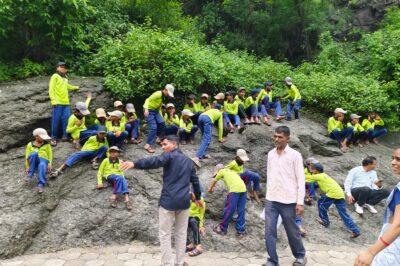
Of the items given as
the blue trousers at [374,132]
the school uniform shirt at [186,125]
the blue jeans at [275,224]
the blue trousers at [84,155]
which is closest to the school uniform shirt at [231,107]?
the school uniform shirt at [186,125]

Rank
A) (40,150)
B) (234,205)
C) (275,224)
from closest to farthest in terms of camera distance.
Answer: (275,224) → (234,205) → (40,150)

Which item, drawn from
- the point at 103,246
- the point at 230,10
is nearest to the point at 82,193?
the point at 103,246

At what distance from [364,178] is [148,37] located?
7.28 m

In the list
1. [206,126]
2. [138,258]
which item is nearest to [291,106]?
[206,126]

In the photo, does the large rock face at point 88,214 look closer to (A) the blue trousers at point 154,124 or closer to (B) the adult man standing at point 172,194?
(A) the blue trousers at point 154,124

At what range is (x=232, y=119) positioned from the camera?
992 cm

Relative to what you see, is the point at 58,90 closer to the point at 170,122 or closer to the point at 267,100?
the point at 170,122

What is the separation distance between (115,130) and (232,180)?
297cm

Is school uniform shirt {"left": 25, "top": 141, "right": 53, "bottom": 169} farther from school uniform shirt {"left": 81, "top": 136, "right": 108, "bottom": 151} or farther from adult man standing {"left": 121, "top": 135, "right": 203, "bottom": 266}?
adult man standing {"left": 121, "top": 135, "right": 203, "bottom": 266}

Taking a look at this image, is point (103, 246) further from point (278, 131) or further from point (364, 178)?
point (364, 178)

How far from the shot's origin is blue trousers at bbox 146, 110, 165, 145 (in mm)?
8133

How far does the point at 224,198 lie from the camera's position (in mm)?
6977

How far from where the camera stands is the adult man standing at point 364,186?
24.5 feet

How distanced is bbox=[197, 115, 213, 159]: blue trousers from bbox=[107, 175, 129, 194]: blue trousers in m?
2.18
